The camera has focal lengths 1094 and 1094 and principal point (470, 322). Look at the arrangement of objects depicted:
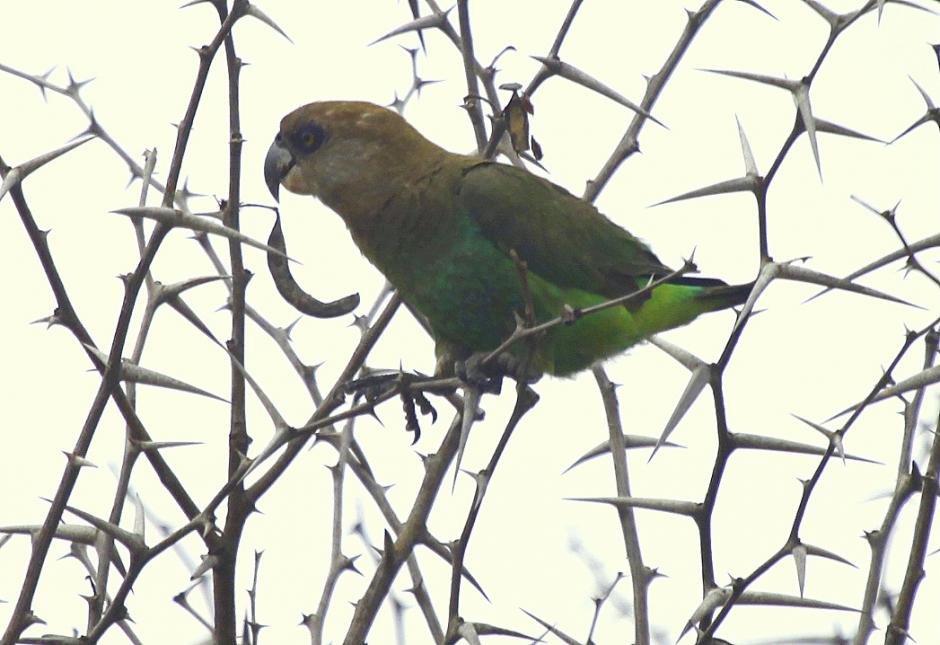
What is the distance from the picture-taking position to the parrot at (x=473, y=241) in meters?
4.95

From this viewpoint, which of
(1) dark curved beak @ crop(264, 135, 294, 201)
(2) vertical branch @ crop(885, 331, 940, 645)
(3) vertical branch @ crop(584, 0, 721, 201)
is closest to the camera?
(2) vertical branch @ crop(885, 331, 940, 645)

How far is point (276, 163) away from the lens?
5762mm

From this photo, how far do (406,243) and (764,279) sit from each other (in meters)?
2.95

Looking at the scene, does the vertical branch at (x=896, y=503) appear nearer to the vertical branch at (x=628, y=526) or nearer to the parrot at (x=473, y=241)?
the vertical branch at (x=628, y=526)

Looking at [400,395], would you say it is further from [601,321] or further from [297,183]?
[297,183]

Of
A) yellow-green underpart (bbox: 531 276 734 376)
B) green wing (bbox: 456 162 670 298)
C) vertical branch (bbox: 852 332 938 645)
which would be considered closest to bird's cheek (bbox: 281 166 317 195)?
green wing (bbox: 456 162 670 298)

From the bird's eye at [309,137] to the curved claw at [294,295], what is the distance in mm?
1820

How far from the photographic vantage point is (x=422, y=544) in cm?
340

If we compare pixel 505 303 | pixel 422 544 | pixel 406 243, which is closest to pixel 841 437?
pixel 422 544

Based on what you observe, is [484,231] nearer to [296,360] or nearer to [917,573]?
[296,360]

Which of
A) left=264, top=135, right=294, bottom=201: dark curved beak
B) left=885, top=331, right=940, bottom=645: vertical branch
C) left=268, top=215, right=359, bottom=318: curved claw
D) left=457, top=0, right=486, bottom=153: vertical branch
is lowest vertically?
left=885, top=331, right=940, bottom=645: vertical branch

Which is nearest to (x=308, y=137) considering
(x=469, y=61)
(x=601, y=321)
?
(x=601, y=321)

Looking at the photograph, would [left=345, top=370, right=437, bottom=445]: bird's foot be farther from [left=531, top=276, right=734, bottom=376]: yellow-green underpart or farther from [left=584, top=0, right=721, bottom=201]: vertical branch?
[left=584, top=0, right=721, bottom=201]: vertical branch

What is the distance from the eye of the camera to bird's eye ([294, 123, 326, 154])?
18.5 ft
